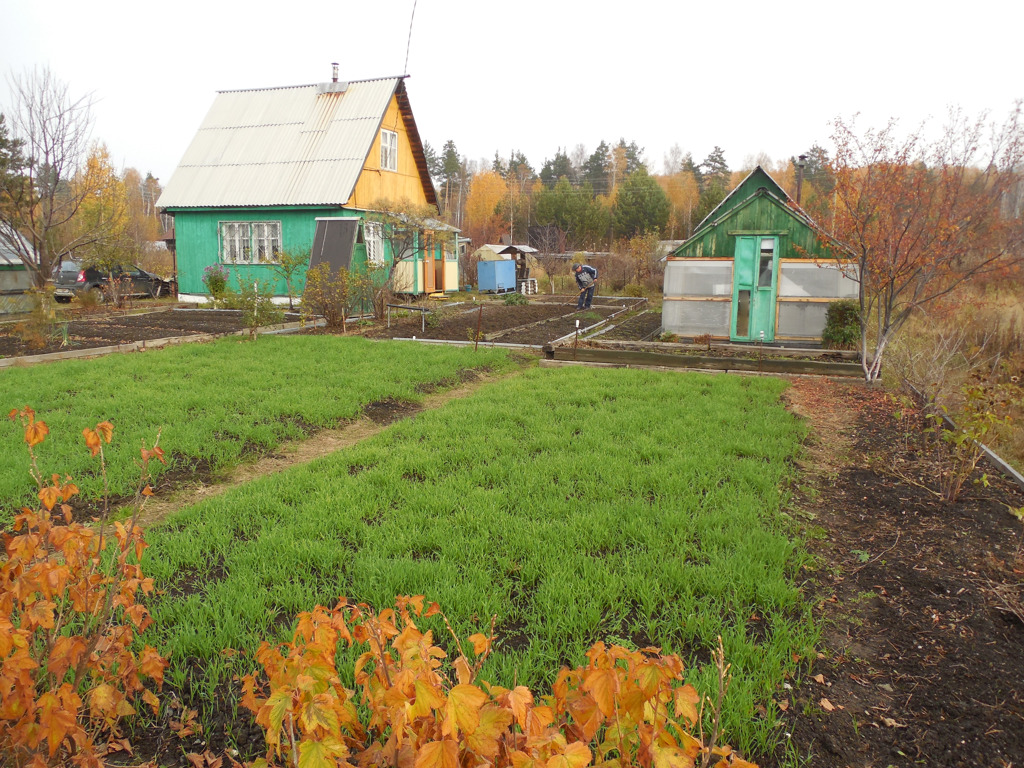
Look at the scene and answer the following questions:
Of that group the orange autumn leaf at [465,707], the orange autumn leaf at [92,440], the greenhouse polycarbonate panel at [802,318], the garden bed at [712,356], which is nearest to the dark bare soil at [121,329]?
the garden bed at [712,356]

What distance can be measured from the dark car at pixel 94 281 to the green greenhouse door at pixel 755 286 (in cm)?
1665

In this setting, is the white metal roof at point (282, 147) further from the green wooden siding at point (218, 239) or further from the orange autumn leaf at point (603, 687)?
the orange autumn leaf at point (603, 687)

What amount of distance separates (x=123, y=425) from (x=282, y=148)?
18.1 meters

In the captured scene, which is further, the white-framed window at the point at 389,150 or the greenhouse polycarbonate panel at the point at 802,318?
the white-framed window at the point at 389,150

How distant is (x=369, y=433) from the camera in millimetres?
7480

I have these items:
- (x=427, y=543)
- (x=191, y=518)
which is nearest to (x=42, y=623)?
(x=427, y=543)

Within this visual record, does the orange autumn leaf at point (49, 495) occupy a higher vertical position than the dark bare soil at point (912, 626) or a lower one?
higher

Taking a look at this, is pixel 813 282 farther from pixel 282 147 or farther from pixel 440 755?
pixel 282 147

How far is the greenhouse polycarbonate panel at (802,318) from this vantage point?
42.6 ft

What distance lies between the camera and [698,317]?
1386cm

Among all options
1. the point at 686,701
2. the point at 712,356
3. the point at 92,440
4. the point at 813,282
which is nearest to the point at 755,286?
the point at 813,282

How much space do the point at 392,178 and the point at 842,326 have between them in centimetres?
1611

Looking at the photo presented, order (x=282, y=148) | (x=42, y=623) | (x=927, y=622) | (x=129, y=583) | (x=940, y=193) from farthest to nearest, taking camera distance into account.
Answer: (x=282, y=148), (x=940, y=193), (x=927, y=622), (x=129, y=583), (x=42, y=623)

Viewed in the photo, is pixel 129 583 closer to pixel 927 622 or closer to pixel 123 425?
pixel 927 622
